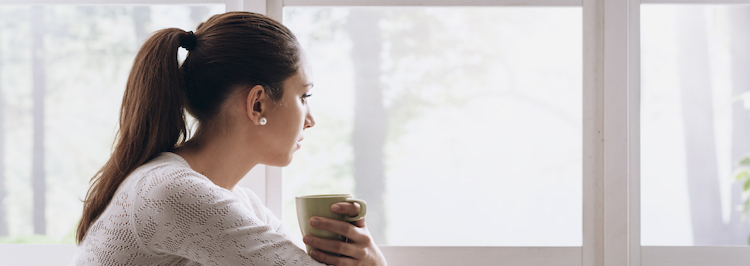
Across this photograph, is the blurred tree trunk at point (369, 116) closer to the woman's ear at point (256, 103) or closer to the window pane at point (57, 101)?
the woman's ear at point (256, 103)

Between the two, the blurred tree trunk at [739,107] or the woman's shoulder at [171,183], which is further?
the blurred tree trunk at [739,107]

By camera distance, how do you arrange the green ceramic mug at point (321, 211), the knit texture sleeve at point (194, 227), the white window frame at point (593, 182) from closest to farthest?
1. the knit texture sleeve at point (194, 227)
2. the green ceramic mug at point (321, 211)
3. the white window frame at point (593, 182)

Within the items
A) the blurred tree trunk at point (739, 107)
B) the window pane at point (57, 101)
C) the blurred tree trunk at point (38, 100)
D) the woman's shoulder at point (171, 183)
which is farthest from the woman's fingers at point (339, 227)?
the blurred tree trunk at point (739, 107)

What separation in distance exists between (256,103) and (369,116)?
1.23ft

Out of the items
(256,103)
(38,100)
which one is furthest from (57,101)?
(256,103)

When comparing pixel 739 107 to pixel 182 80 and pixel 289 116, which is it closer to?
pixel 289 116

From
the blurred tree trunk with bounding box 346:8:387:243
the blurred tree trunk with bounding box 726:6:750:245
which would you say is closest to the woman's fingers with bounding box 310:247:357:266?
the blurred tree trunk with bounding box 346:8:387:243

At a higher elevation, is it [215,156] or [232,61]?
[232,61]

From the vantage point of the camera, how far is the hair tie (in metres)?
0.88

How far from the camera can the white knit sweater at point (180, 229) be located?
2.38 feet

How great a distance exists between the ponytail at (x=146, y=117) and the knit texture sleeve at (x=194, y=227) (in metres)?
0.12

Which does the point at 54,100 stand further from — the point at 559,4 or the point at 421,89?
the point at 559,4

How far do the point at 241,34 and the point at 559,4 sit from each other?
761mm

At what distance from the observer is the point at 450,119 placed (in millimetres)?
1211
